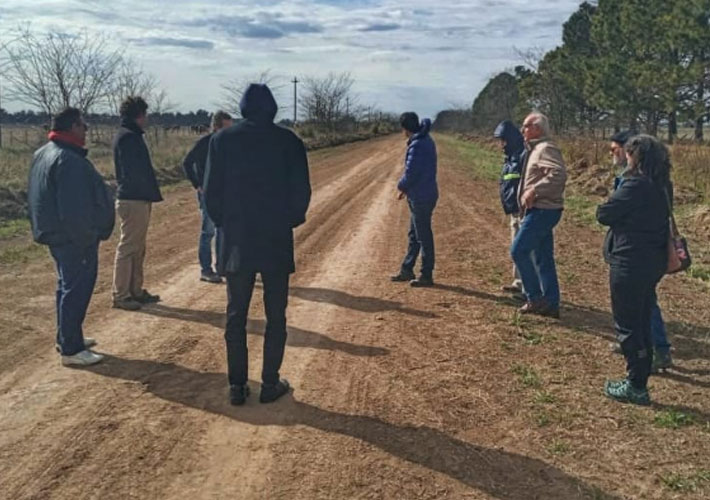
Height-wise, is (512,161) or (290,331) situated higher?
(512,161)

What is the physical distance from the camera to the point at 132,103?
267 inches

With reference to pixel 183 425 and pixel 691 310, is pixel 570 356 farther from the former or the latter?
pixel 183 425

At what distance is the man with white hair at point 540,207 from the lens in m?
6.45

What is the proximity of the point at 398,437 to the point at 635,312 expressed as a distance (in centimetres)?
193

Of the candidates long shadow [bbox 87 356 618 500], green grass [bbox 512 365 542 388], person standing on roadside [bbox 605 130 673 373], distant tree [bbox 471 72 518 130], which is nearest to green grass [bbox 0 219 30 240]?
long shadow [bbox 87 356 618 500]

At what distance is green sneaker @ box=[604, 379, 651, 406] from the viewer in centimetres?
493

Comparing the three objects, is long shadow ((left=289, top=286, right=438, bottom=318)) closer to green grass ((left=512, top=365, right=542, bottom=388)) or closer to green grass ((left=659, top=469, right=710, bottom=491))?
green grass ((left=512, top=365, right=542, bottom=388))

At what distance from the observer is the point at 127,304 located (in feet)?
22.8

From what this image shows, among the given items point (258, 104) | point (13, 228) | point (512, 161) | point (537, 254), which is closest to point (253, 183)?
point (258, 104)

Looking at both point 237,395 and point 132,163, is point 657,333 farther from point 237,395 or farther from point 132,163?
point 132,163

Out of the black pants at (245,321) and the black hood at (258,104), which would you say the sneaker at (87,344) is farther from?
the black hood at (258,104)

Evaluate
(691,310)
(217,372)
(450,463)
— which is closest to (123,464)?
(217,372)

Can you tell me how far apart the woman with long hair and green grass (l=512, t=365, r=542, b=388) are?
2.30 feet

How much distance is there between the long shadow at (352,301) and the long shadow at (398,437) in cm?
238
